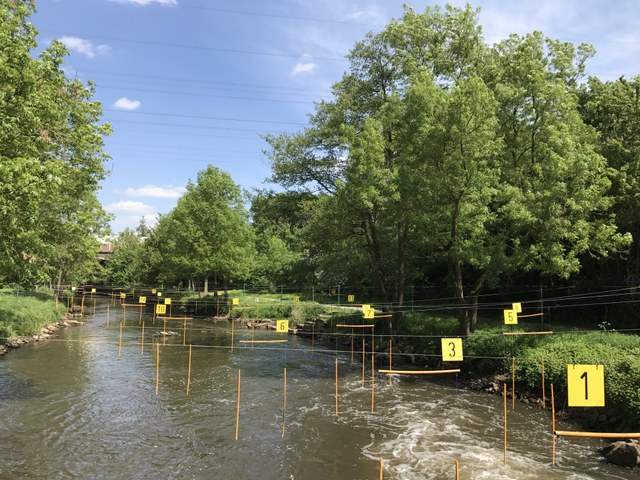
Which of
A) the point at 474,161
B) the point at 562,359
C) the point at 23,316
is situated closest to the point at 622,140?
the point at 474,161

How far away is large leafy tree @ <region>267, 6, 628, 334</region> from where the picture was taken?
66.1ft

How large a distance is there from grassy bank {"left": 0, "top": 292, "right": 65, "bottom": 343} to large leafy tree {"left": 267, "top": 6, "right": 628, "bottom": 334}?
A: 65.5 feet

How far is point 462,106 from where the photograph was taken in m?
20.1

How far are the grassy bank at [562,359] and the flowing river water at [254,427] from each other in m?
1.52

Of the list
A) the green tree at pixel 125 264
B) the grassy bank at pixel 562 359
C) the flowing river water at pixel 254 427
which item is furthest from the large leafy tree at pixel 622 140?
the green tree at pixel 125 264

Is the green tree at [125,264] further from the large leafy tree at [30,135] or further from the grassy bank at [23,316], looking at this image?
the large leafy tree at [30,135]

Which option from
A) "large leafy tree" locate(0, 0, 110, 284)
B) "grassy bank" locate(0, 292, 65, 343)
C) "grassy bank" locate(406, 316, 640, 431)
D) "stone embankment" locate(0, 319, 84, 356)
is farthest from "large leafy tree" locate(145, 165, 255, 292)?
"grassy bank" locate(406, 316, 640, 431)

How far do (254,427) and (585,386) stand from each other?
9462mm

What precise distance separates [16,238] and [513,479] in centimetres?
1681

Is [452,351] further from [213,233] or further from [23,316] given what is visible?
[213,233]

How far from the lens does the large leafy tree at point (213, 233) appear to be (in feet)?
158

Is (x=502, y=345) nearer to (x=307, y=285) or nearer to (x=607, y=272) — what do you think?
(x=607, y=272)

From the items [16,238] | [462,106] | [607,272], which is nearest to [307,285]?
[607,272]

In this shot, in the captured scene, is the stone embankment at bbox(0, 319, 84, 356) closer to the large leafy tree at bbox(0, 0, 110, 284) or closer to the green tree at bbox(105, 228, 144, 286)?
the large leafy tree at bbox(0, 0, 110, 284)
